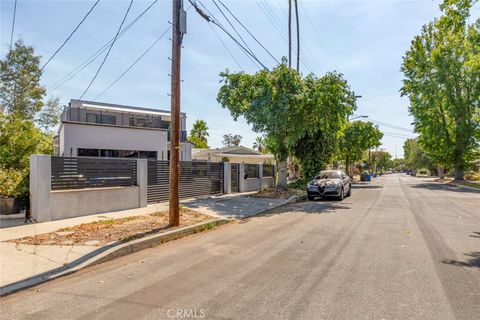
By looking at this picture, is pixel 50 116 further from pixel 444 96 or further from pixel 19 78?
pixel 444 96

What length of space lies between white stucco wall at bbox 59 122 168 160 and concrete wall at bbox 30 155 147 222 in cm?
931

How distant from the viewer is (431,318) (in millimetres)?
3418

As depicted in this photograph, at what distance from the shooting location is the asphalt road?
12.0ft

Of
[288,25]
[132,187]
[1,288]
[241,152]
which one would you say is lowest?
[1,288]

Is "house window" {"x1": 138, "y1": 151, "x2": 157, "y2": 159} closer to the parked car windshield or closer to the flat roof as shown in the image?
the flat roof

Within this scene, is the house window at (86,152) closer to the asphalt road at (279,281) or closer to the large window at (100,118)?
the large window at (100,118)

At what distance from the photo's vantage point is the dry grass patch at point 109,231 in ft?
22.4

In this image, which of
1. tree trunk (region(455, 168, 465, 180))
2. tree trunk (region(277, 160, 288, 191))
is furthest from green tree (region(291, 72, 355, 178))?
tree trunk (region(455, 168, 465, 180))

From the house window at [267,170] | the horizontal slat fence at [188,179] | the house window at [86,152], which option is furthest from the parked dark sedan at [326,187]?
the house window at [86,152]

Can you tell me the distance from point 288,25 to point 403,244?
21.0 metres

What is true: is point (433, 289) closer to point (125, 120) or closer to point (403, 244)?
point (403, 244)

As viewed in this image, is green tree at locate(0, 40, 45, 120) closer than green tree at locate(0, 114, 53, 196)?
No

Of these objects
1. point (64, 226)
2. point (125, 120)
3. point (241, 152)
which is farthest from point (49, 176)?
point (241, 152)
